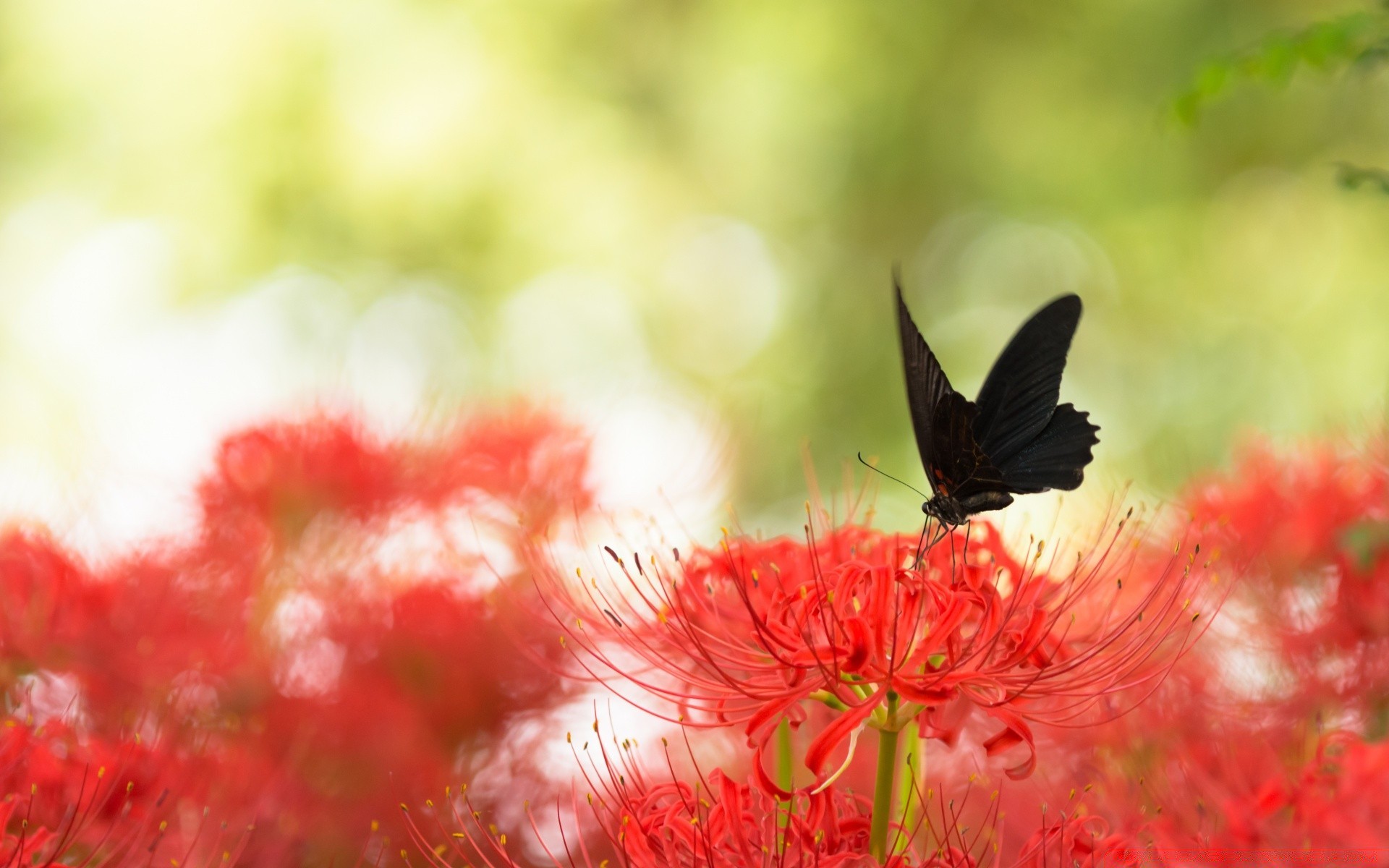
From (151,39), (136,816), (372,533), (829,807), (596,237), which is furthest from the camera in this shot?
(596,237)

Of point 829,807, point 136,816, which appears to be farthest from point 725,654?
point 136,816

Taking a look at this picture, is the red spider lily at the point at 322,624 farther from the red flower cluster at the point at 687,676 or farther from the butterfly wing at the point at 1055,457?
the butterfly wing at the point at 1055,457

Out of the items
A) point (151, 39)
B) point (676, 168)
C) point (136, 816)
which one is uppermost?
point (676, 168)

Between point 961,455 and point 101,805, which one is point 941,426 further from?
point 101,805

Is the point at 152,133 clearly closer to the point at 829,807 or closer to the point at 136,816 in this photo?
the point at 136,816

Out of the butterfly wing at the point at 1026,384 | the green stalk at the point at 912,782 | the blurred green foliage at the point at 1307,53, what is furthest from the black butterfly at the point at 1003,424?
the blurred green foliage at the point at 1307,53

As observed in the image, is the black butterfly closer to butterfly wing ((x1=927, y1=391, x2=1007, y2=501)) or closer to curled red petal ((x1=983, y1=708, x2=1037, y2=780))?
butterfly wing ((x1=927, y1=391, x2=1007, y2=501))

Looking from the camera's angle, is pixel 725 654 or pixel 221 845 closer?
pixel 725 654

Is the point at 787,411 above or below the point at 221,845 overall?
above
